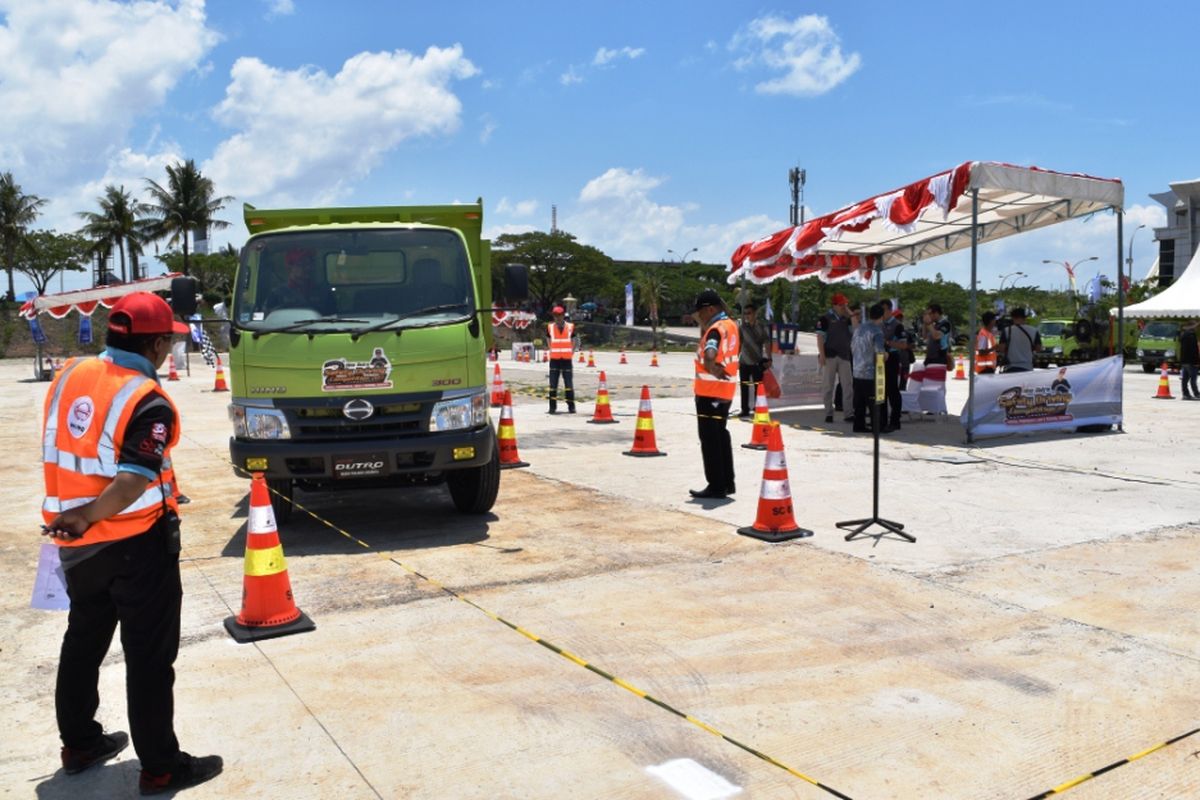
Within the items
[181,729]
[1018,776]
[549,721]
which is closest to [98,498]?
[181,729]

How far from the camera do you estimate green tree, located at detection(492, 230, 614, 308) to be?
90.4 m

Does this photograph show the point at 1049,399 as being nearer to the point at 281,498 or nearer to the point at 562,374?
the point at 562,374

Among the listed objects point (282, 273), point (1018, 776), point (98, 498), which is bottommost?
point (1018, 776)

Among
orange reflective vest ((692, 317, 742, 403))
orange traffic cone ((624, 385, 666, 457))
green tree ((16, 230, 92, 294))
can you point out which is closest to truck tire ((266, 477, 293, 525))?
orange reflective vest ((692, 317, 742, 403))

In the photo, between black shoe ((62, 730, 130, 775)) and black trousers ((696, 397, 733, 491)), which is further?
black trousers ((696, 397, 733, 491))

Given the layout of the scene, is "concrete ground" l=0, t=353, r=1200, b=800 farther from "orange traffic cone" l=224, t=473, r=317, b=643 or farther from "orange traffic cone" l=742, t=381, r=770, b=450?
"orange traffic cone" l=742, t=381, r=770, b=450

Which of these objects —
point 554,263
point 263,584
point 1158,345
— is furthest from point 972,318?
point 554,263

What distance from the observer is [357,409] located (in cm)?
726

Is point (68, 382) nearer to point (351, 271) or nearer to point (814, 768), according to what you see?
point (814, 768)

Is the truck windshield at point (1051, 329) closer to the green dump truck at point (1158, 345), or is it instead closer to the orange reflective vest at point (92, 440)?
the green dump truck at point (1158, 345)

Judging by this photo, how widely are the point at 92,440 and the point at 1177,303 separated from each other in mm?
34965

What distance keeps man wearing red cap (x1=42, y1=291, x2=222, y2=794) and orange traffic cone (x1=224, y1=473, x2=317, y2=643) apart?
1.60m

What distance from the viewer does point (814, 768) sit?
146 inches

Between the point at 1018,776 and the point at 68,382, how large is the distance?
369cm
